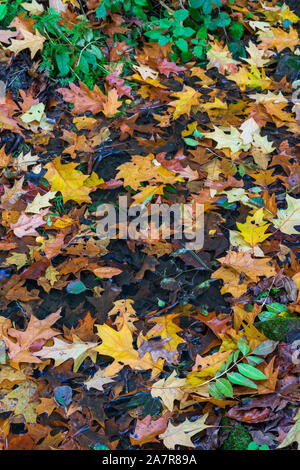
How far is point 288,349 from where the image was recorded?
165cm

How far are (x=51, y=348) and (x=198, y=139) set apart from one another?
1.66m

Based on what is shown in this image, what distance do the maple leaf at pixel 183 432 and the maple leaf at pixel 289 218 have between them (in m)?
1.10

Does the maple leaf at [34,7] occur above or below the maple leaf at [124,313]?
above

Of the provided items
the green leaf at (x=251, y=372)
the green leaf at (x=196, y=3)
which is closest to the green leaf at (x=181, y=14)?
the green leaf at (x=196, y=3)

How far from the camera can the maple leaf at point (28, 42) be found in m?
2.80

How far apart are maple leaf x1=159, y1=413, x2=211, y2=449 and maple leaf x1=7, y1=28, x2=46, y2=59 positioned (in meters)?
2.62

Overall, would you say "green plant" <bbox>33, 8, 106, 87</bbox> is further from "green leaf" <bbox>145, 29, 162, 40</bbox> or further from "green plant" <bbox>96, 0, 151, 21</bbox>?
"green leaf" <bbox>145, 29, 162, 40</bbox>

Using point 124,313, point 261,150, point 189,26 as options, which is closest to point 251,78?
point 189,26

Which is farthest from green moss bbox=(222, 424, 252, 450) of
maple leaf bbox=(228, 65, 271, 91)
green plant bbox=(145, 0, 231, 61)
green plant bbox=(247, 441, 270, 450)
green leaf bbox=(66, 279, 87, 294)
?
green plant bbox=(145, 0, 231, 61)

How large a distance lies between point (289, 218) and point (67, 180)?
4.38 feet

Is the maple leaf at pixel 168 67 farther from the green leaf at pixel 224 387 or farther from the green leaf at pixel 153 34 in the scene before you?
the green leaf at pixel 224 387

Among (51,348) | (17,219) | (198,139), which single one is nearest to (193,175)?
(198,139)

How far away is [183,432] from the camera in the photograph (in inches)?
61.0

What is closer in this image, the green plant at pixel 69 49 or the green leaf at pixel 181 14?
the green plant at pixel 69 49
